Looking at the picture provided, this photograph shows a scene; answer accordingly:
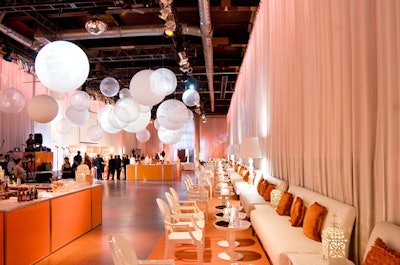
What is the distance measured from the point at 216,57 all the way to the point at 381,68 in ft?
39.9

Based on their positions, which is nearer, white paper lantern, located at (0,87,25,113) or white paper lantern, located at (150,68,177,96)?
white paper lantern, located at (150,68,177,96)

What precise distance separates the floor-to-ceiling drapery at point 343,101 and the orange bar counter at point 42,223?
152 inches

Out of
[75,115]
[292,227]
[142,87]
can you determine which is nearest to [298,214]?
[292,227]

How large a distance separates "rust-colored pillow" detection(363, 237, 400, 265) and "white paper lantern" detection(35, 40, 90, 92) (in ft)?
12.2

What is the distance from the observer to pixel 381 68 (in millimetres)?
2887

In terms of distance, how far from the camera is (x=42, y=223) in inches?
216

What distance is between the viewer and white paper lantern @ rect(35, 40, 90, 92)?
438 centimetres

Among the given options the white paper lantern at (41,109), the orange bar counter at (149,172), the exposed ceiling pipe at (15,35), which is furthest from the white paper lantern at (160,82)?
the orange bar counter at (149,172)

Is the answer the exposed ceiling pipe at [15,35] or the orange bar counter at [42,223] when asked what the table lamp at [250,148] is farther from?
the exposed ceiling pipe at [15,35]

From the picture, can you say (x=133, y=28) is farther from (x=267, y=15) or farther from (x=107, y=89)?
(x=267, y=15)

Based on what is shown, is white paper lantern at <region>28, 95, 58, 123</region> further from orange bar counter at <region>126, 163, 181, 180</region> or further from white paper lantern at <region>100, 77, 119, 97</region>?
orange bar counter at <region>126, 163, 181, 180</region>

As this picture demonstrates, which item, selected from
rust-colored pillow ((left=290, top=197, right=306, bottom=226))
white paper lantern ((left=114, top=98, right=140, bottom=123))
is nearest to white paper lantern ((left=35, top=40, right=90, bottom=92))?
white paper lantern ((left=114, top=98, right=140, bottom=123))

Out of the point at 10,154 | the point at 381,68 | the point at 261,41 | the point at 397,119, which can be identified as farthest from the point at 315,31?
the point at 10,154

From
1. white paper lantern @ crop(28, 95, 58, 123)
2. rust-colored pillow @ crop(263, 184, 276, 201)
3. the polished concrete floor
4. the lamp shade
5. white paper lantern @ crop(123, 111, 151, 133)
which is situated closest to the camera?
the polished concrete floor
